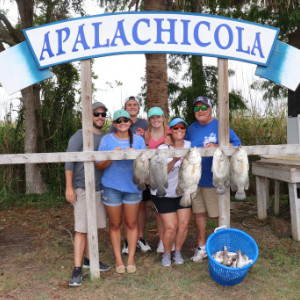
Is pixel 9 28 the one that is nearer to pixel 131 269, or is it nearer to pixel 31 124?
pixel 31 124

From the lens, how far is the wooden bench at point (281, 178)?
197 inches

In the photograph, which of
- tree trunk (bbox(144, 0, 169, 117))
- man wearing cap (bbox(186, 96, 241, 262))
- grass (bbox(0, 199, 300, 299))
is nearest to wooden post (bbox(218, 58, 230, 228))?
man wearing cap (bbox(186, 96, 241, 262))

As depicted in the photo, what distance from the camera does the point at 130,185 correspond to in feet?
12.3

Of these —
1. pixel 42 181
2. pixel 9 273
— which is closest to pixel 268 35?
pixel 9 273

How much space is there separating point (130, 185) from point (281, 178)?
273 cm

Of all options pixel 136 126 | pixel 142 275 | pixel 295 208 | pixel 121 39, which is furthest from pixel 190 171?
pixel 295 208

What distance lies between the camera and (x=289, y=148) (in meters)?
3.84

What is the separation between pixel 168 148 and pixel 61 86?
509 centimetres

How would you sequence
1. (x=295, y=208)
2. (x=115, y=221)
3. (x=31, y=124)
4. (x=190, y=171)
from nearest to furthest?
(x=190, y=171) < (x=115, y=221) < (x=295, y=208) < (x=31, y=124)

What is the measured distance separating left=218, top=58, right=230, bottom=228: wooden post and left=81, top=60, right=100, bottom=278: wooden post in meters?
1.46

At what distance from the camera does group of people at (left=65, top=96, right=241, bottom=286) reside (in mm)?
3773

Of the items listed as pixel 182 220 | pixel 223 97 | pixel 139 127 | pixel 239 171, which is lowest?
pixel 182 220

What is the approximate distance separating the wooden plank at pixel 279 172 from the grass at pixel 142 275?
0.91 metres

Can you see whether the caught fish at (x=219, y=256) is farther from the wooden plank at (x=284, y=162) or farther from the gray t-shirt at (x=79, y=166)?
the wooden plank at (x=284, y=162)
